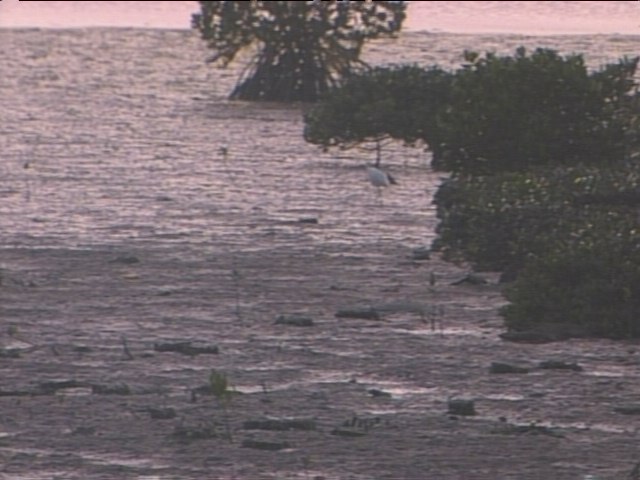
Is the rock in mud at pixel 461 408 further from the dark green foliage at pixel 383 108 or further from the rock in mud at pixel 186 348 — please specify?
the dark green foliage at pixel 383 108

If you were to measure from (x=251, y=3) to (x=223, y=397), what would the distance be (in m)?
15.5

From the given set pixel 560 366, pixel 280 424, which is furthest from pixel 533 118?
pixel 280 424

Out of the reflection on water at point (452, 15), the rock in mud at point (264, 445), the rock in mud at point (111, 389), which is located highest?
the rock in mud at point (264, 445)

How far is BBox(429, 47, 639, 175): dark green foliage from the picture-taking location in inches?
470

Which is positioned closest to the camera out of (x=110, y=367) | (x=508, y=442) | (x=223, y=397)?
(x=508, y=442)

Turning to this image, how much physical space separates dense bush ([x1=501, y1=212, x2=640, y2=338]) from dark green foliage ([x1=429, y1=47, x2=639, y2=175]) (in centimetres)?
265

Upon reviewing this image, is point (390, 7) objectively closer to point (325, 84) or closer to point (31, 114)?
point (325, 84)

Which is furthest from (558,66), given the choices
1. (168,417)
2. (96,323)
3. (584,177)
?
(168,417)

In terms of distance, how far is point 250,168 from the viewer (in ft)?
53.3

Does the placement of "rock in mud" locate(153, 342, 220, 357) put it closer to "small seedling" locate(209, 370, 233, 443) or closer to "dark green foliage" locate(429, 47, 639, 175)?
"small seedling" locate(209, 370, 233, 443)

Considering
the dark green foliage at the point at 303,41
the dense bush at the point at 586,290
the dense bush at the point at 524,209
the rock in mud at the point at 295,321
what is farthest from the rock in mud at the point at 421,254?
the dark green foliage at the point at 303,41

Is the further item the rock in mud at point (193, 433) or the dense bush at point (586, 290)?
the dense bush at point (586, 290)

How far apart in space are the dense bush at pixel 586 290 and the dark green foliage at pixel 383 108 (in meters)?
6.89

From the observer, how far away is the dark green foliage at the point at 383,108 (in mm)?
16266
